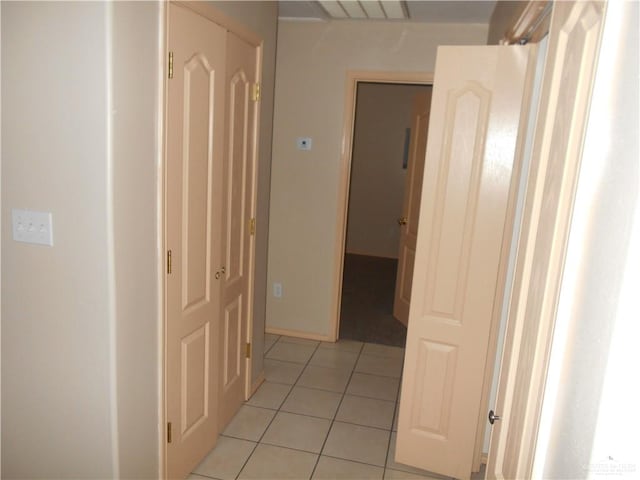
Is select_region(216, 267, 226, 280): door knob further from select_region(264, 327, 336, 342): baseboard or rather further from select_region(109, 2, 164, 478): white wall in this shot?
select_region(264, 327, 336, 342): baseboard

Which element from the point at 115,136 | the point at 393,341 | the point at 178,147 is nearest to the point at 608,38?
the point at 115,136

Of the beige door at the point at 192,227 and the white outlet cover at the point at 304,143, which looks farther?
the white outlet cover at the point at 304,143

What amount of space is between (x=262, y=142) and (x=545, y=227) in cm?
214

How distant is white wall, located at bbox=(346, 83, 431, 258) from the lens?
674cm

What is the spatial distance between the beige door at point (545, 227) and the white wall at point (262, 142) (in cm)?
187

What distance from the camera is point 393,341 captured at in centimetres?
420

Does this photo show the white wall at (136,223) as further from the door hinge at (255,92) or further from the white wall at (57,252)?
the door hinge at (255,92)

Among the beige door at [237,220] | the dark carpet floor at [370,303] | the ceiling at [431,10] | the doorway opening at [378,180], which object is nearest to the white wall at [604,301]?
the beige door at [237,220]

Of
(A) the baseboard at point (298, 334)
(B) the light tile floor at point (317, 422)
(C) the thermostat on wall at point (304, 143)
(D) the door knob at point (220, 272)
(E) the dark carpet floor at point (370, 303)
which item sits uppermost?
(C) the thermostat on wall at point (304, 143)

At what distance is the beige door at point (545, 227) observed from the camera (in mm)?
932

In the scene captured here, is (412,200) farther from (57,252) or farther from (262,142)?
(57,252)

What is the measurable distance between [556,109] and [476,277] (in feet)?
3.91

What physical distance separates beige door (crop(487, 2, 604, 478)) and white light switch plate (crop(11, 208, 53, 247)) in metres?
1.57

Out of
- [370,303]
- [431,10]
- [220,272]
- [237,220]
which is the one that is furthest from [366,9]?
[370,303]
